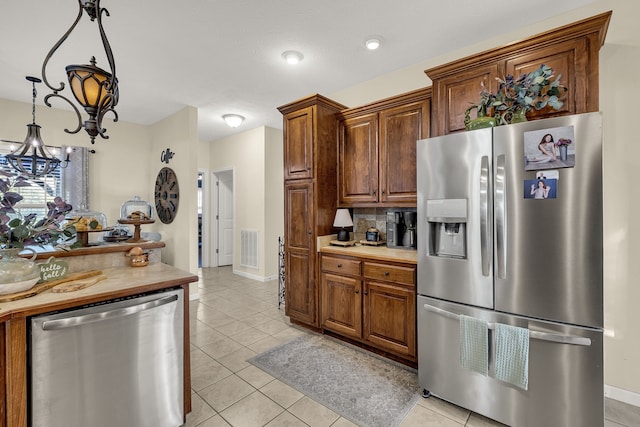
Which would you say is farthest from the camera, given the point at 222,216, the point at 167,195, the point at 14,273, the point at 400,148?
the point at 222,216

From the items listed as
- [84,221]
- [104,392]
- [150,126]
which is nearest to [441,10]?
[84,221]

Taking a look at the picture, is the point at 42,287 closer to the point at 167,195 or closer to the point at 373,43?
the point at 373,43

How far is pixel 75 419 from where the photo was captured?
4.65ft

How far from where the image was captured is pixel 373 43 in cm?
268

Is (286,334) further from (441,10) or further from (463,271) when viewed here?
(441,10)

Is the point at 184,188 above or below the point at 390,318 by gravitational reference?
above

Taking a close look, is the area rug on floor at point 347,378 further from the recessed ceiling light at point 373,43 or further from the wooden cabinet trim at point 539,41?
the recessed ceiling light at point 373,43

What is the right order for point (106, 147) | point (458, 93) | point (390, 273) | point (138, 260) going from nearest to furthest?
point (138, 260)
point (458, 93)
point (390, 273)
point (106, 147)

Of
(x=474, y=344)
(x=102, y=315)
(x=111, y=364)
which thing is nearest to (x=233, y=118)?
(x=102, y=315)

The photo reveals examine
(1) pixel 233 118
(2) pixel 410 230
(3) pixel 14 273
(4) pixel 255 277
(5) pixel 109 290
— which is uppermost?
(1) pixel 233 118

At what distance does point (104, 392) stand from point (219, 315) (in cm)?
233

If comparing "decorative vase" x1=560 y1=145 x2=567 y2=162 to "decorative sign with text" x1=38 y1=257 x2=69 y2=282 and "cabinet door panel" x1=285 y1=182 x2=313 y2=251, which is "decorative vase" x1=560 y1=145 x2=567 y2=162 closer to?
"cabinet door panel" x1=285 y1=182 x2=313 y2=251

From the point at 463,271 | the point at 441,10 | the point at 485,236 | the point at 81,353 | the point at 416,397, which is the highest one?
the point at 441,10

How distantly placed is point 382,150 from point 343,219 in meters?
0.83
